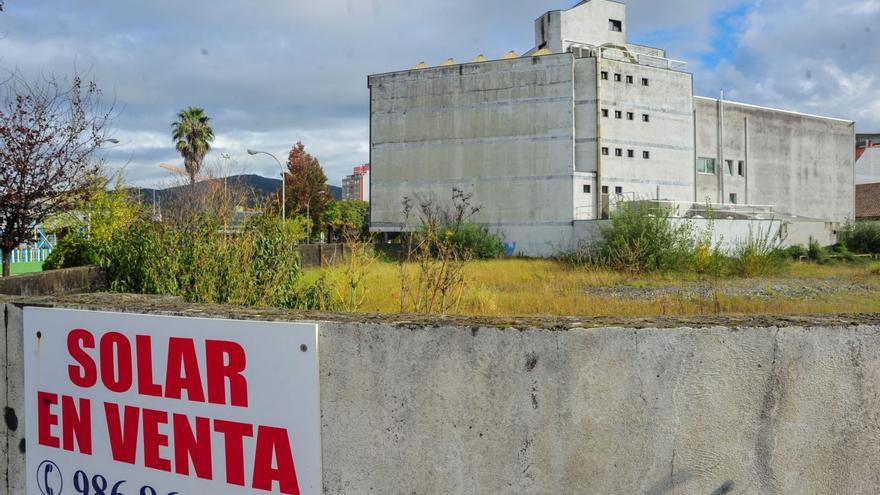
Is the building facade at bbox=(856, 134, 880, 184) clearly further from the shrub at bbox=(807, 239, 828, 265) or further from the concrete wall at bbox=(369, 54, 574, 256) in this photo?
the concrete wall at bbox=(369, 54, 574, 256)

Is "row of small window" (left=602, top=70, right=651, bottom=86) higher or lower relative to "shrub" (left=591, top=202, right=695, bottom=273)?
higher

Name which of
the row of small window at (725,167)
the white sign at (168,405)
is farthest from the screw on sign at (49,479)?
the row of small window at (725,167)

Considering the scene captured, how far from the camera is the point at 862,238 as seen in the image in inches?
1555

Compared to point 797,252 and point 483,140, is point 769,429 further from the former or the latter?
point 483,140

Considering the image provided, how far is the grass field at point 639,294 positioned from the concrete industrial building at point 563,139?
589 inches

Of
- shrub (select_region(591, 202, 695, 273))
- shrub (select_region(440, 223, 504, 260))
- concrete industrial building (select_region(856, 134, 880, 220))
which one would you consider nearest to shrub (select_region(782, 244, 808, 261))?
shrub (select_region(591, 202, 695, 273))

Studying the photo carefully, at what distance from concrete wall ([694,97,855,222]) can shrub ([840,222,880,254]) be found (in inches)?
229

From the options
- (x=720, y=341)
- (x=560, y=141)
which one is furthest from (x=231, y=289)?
(x=560, y=141)

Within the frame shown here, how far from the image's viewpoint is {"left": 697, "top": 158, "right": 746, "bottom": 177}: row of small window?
43.3m

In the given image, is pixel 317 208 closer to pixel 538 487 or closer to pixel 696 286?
pixel 696 286

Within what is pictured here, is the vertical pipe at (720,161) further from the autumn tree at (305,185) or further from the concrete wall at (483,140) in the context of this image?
the autumn tree at (305,185)

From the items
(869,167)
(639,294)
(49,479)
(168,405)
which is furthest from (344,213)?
(168,405)

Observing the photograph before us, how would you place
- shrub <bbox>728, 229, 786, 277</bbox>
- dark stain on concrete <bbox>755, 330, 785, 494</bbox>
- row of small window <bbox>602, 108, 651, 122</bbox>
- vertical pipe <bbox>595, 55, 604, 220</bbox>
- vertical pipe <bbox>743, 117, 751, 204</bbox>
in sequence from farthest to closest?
vertical pipe <bbox>743, 117, 751, 204</bbox> → row of small window <bbox>602, 108, 651, 122</bbox> → vertical pipe <bbox>595, 55, 604, 220</bbox> → shrub <bbox>728, 229, 786, 277</bbox> → dark stain on concrete <bbox>755, 330, 785, 494</bbox>

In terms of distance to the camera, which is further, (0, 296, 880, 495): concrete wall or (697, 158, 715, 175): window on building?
(697, 158, 715, 175): window on building
